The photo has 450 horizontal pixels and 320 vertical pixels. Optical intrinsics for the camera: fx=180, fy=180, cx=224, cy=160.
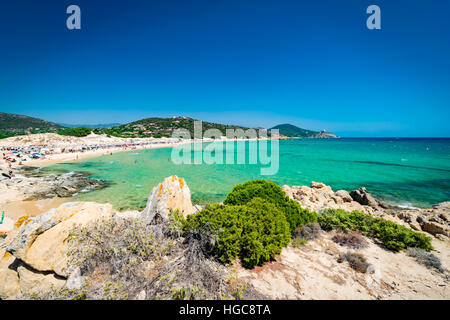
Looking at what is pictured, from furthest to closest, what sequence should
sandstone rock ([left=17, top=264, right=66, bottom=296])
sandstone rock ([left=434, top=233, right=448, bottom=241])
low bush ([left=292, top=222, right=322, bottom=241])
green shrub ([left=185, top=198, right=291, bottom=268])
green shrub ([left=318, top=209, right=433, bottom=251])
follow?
sandstone rock ([left=434, top=233, right=448, bottom=241]) < low bush ([left=292, top=222, right=322, bottom=241]) < green shrub ([left=318, top=209, right=433, bottom=251]) < green shrub ([left=185, top=198, right=291, bottom=268]) < sandstone rock ([left=17, top=264, right=66, bottom=296])

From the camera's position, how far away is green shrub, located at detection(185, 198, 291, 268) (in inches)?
166

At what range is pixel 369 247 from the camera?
5617 millimetres

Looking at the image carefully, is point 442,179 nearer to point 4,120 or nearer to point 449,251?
point 449,251

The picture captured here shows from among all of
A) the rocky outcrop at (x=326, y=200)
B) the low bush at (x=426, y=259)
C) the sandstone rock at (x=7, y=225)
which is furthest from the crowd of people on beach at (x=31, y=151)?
the low bush at (x=426, y=259)

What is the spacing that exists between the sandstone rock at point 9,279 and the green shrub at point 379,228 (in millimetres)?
8360

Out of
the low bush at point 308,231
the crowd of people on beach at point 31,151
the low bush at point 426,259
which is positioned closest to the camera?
the low bush at point 426,259

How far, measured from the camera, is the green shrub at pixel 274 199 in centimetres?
643

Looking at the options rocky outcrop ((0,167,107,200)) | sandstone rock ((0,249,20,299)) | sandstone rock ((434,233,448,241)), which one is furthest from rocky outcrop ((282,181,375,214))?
rocky outcrop ((0,167,107,200))

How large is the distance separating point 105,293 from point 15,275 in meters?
2.23

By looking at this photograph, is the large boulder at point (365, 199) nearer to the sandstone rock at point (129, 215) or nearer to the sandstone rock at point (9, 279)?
the sandstone rock at point (129, 215)

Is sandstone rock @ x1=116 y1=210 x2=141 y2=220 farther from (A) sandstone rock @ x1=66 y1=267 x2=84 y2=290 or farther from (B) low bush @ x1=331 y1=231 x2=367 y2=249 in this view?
(B) low bush @ x1=331 y1=231 x2=367 y2=249

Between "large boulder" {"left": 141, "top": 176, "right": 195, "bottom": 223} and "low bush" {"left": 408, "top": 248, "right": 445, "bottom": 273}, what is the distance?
6.87m

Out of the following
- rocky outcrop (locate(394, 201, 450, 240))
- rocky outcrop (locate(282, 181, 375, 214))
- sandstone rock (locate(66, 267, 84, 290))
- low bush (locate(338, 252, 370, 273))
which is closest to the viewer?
sandstone rock (locate(66, 267, 84, 290))
